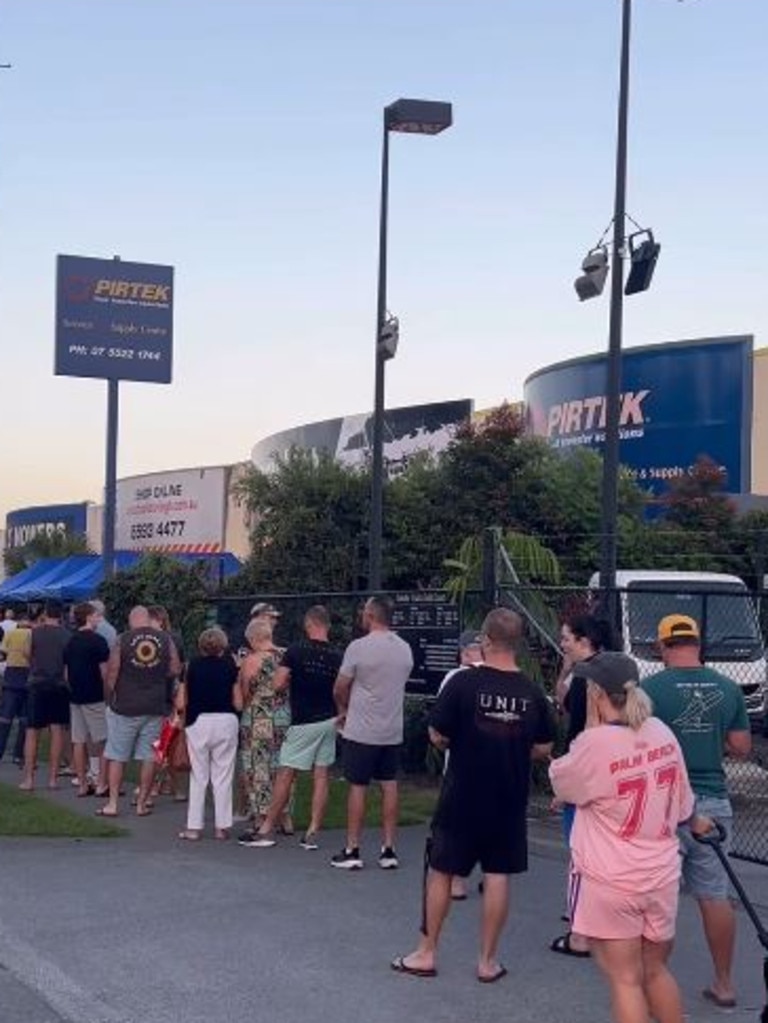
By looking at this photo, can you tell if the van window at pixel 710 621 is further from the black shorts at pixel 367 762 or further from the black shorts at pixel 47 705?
the black shorts at pixel 47 705

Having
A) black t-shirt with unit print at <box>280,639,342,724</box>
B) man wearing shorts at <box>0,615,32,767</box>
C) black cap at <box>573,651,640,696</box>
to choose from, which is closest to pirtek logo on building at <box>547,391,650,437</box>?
man wearing shorts at <box>0,615,32,767</box>

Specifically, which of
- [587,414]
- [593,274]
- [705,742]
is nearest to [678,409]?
[587,414]

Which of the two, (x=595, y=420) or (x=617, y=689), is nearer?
(x=617, y=689)

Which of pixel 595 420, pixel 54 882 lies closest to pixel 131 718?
pixel 54 882

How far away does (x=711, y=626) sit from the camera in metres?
17.2

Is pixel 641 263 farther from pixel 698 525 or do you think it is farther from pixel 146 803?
pixel 698 525

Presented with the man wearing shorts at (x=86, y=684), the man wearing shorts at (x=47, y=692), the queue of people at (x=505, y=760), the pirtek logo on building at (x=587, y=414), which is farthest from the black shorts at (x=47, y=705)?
the pirtek logo on building at (x=587, y=414)

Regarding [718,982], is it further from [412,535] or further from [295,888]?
[412,535]

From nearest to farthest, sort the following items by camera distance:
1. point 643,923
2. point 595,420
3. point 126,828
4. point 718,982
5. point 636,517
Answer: point 643,923
point 718,982
point 126,828
point 636,517
point 595,420

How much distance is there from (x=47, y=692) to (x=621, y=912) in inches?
404

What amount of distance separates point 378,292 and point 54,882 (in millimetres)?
10401

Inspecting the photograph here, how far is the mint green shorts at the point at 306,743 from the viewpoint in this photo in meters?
11.8

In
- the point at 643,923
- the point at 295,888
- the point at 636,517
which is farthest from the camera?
the point at 636,517

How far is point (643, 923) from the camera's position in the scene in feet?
19.7
